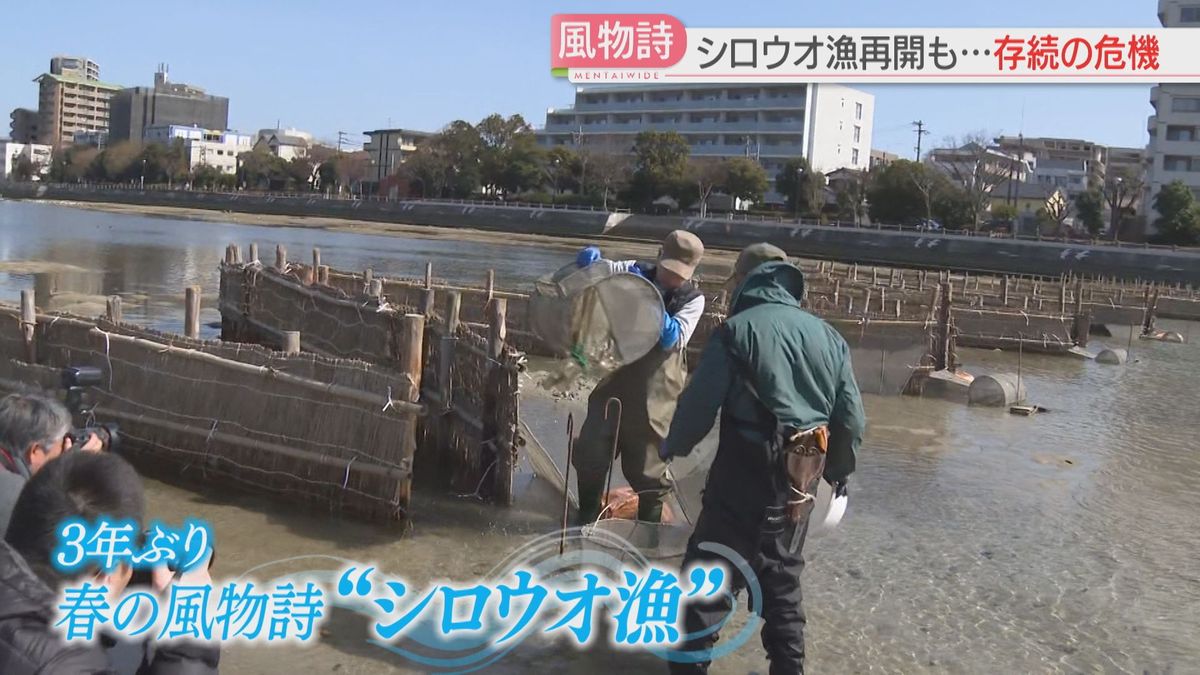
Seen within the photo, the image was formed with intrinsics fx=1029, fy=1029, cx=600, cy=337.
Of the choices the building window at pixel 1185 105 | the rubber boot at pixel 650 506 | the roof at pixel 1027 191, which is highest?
the building window at pixel 1185 105

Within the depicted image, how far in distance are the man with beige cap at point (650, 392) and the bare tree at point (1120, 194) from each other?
54.0m

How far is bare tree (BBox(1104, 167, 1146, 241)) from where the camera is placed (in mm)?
54281

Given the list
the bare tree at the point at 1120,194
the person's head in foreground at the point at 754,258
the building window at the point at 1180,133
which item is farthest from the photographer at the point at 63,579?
the building window at the point at 1180,133

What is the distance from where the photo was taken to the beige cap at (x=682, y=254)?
16.0ft

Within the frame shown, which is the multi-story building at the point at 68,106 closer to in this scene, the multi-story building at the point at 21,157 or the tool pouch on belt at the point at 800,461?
the multi-story building at the point at 21,157

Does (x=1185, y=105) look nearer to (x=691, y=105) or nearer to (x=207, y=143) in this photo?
(x=691, y=105)

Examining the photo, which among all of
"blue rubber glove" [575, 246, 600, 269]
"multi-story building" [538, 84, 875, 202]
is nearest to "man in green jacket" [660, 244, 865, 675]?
"blue rubber glove" [575, 246, 600, 269]

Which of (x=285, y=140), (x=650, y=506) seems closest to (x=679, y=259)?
(x=650, y=506)

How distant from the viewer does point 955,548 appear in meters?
6.17

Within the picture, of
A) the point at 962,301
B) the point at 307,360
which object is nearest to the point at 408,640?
the point at 307,360

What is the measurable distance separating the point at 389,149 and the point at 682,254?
97.1 meters

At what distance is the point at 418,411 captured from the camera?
5844 mm

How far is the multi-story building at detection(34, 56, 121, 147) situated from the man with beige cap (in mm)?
160781

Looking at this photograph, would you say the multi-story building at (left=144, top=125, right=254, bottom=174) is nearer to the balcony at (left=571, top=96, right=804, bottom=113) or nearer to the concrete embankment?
the concrete embankment
